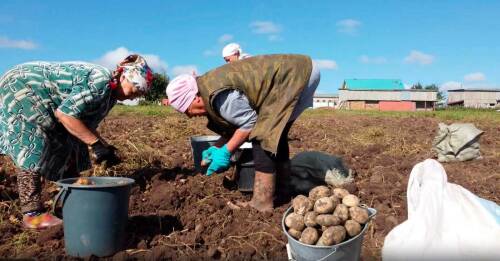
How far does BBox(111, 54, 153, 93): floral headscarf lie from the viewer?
2.98 meters

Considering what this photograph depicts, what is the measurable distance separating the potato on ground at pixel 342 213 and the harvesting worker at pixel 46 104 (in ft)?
4.91

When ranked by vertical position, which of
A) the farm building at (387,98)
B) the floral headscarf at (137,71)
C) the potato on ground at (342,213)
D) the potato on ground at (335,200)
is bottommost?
the potato on ground at (342,213)

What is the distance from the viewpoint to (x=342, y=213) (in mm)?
2346

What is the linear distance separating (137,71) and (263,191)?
48.7 inches

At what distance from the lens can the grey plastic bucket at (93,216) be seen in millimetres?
2516

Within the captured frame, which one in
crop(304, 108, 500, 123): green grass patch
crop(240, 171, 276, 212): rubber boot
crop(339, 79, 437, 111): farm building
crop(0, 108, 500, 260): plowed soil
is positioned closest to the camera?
crop(0, 108, 500, 260): plowed soil

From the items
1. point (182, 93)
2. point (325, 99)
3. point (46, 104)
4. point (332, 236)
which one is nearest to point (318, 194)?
point (332, 236)

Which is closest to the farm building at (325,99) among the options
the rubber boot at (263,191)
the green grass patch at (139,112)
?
the green grass patch at (139,112)

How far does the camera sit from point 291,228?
2.41m

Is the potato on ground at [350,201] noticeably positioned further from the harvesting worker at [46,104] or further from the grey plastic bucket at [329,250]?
the harvesting worker at [46,104]

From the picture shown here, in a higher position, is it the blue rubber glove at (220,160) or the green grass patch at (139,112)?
the green grass patch at (139,112)

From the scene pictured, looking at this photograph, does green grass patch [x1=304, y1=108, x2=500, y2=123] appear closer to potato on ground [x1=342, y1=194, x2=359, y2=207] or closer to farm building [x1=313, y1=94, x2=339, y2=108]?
potato on ground [x1=342, y1=194, x2=359, y2=207]

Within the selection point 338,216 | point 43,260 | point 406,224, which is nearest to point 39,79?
point 43,260

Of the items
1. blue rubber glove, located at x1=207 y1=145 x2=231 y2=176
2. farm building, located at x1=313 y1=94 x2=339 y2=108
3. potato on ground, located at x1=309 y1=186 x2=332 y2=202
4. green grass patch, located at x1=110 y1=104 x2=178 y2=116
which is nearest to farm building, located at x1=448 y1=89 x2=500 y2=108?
farm building, located at x1=313 y1=94 x2=339 y2=108
